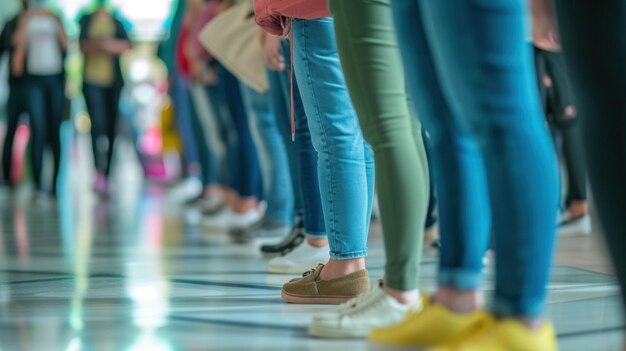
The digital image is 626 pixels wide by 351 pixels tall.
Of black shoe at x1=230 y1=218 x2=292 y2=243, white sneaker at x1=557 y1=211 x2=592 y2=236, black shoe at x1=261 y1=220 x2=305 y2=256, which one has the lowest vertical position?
white sneaker at x1=557 y1=211 x2=592 y2=236

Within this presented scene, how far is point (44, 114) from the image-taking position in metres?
7.15

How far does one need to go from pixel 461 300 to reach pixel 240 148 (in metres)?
3.38

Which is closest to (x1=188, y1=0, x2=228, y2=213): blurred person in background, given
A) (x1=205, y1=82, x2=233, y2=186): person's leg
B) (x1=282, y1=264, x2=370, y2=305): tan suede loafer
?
(x1=205, y1=82, x2=233, y2=186): person's leg

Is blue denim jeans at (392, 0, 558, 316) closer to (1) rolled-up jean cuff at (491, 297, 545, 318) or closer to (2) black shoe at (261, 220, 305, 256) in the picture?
(1) rolled-up jean cuff at (491, 297, 545, 318)

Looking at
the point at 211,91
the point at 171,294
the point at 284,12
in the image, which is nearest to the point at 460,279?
the point at 284,12

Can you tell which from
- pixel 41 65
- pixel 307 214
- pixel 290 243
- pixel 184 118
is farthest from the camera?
pixel 184 118

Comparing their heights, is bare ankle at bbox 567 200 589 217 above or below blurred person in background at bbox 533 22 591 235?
below

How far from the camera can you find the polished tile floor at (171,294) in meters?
1.79

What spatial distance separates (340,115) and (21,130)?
9.67 m

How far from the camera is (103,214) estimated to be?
582cm

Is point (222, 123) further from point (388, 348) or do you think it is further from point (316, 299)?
point (388, 348)

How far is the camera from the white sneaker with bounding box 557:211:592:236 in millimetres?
4020

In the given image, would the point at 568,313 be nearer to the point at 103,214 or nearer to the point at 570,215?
the point at 570,215

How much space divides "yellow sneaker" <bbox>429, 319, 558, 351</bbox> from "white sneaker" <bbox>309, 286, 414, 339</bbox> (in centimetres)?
35
